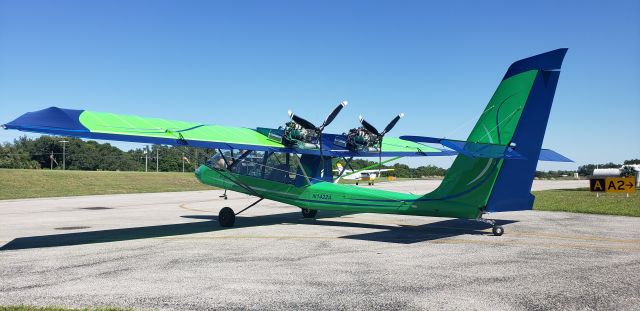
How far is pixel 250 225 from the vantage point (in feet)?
61.2

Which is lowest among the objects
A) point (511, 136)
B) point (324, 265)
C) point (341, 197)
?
point (324, 265)

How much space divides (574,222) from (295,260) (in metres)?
13.6

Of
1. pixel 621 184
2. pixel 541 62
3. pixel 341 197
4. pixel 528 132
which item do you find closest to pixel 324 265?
pixel 341 197

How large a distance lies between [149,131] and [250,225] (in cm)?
576

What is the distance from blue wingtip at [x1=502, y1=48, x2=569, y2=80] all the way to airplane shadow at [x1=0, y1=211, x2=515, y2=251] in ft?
17.4

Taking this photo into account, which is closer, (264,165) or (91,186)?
(264,165)

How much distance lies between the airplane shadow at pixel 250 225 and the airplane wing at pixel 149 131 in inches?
126

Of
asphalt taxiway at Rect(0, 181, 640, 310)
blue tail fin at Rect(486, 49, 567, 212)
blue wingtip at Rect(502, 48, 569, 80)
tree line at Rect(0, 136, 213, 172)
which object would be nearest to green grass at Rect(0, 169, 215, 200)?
asphalt taxiway at Rect(0, 181, 640, 310)

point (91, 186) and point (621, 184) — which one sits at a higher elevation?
point (621, 184)

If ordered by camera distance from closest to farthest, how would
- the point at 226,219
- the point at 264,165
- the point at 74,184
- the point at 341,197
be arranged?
1. the point at 341,197
2. the point at 226,219
3. the point at 264,165
4. the point at 74,184

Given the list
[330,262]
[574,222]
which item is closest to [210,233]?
[330,262]

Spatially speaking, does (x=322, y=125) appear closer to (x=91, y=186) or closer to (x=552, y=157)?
(x=552, y=157)

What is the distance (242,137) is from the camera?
1770cm

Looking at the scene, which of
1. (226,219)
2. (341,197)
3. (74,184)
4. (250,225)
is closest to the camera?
(341,197)
